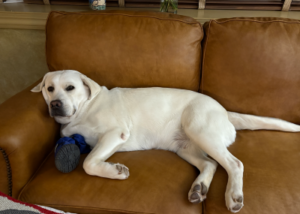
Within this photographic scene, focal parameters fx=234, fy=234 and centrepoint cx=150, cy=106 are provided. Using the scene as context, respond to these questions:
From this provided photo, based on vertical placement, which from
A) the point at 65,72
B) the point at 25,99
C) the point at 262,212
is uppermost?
the point at 65,72

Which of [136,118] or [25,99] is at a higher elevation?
[25,99]

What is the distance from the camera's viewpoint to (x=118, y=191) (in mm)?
1223

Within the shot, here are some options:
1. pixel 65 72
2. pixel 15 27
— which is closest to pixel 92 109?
pixel 65 72

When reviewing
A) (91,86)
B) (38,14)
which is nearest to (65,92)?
(91,86)

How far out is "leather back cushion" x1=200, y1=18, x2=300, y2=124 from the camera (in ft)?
5.39

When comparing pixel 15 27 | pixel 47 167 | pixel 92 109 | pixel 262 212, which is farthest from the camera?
pixel 15 27

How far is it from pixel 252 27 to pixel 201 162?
1.03 metres

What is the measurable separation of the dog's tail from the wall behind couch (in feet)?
6.52

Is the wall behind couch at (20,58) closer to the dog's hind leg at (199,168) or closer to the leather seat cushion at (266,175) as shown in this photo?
the dog's hind leg at (199,168)

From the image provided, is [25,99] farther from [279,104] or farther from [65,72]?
[279,104]

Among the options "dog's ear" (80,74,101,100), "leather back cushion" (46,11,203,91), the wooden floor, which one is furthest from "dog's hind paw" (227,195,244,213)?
the wooden floor

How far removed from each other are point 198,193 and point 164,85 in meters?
0.88

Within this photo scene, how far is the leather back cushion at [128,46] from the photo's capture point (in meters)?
1.73

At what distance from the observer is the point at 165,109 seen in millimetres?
1642
